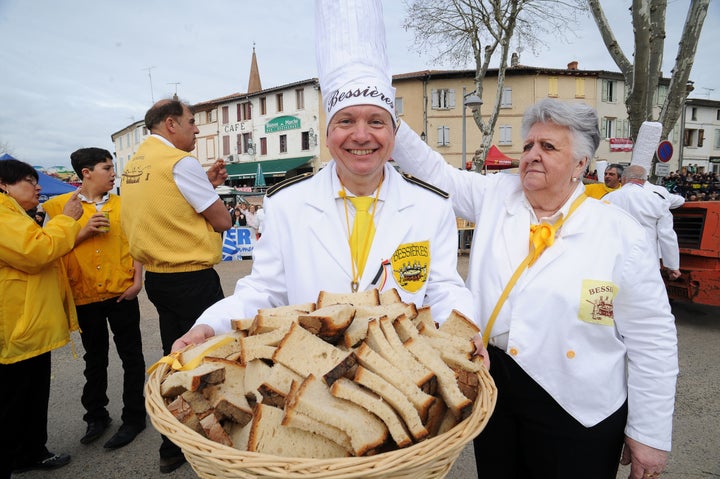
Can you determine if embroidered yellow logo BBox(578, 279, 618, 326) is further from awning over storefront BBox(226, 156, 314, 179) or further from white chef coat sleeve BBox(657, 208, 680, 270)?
awning over storefront BBox(226, 156, 314, 179)

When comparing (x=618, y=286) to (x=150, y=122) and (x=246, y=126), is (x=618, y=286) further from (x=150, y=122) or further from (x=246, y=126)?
(x=246, y=126)

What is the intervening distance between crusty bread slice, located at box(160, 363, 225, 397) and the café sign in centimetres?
3601

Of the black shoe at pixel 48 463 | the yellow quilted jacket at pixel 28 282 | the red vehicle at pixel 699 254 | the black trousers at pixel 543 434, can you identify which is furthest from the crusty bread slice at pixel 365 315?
the red vehicle at pixel 699 254

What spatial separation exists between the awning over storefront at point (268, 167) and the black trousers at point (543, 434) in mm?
33880

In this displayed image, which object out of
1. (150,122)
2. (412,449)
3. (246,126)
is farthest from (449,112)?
(412,449)

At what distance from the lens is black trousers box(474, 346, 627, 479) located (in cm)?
188

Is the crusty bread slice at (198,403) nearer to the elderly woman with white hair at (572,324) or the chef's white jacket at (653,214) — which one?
the elderly woman with white hair at (572,324)

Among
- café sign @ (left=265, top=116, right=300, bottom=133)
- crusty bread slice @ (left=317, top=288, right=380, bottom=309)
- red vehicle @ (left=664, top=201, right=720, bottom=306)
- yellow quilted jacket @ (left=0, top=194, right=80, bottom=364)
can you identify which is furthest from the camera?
café sign @ (left=265, top=116, right=300, bottom=133)

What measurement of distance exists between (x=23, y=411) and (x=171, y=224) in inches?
65.7

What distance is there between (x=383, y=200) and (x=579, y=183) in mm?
1003

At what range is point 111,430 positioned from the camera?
3.65 meters

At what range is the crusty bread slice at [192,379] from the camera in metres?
1.27

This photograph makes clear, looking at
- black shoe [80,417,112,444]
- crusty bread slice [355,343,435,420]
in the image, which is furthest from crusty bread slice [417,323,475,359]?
black shoe [80,417,112,444]

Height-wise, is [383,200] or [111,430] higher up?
[383,200]
